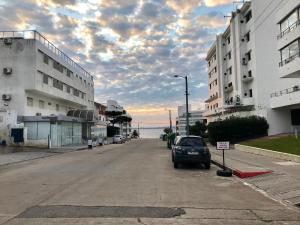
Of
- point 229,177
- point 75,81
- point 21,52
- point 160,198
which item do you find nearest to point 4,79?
point 21,52

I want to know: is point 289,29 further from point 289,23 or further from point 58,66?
point 58,66

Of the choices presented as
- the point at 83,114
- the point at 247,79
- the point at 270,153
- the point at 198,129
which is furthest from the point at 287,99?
the point at 83,114

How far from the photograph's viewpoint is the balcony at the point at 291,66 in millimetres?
32984

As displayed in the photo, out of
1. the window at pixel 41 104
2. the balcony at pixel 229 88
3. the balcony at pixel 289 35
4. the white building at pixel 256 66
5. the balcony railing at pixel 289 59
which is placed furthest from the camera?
the balcony at pixel 229 88

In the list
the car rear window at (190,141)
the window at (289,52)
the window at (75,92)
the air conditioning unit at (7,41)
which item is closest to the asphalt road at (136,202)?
the car rear window at (190,141)

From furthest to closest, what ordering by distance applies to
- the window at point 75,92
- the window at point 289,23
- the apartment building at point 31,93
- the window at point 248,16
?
the window at point 75,92, the window at point 248,16, the apartment building at point 31,93, the window at point 289,23

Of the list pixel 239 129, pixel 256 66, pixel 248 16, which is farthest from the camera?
pixel 248 16

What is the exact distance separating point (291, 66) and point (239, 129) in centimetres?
1087

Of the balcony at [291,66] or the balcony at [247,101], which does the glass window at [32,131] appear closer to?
the balcony at [291,66]

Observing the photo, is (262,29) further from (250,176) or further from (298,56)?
(250,176)

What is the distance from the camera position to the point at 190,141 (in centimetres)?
1939

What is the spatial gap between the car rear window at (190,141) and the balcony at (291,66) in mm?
17668

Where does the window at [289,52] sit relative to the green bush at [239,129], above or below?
above

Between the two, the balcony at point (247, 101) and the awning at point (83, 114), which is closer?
the balcony at point (247, 101)
